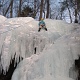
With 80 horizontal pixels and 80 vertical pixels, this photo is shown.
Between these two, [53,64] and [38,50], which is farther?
[38,50]

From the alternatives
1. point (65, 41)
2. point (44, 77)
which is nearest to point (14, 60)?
point (44, 77)

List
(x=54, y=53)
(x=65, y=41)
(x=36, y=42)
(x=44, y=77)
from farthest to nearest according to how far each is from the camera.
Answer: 1. (x=36, y=42)
2. (x=65, y=41)
3. (x=54, y=53)
4. (x=44, y=77)

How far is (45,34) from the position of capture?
7895mm

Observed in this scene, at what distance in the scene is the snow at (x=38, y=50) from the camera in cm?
591

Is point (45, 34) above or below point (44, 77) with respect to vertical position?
above

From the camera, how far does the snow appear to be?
233 inches

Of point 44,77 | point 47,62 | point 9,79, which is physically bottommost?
point 9,79

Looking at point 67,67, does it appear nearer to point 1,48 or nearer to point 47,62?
point 47,62

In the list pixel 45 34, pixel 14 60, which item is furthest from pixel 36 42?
pixel 14 60

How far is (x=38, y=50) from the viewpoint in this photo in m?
7.23

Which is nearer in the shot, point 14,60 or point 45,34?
point 14,60

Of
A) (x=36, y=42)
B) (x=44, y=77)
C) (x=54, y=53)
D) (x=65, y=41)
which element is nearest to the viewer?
(x=44, y=77)

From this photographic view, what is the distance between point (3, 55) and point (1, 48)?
37 cm

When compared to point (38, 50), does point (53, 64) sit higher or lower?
lower
